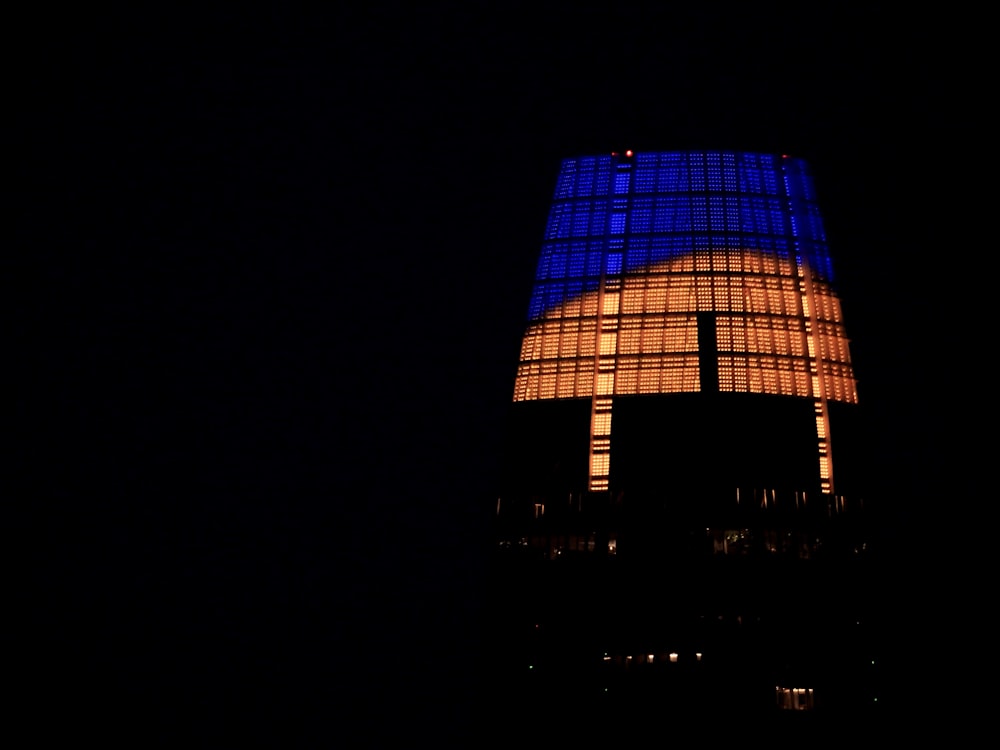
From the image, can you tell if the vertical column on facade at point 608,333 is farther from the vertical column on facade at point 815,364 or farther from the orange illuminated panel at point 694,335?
the vertical column on facade at point 815,364

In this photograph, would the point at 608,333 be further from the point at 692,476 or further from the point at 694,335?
the point at 692,476

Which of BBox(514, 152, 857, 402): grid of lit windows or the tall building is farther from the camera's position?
BBox(514, 152, 857, 402): grid of lit windows

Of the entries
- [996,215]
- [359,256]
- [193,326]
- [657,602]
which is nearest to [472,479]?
[657,602]

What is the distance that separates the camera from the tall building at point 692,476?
5.23 ft

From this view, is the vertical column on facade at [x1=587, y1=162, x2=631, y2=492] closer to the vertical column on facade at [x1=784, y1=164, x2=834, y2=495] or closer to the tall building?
the tall building

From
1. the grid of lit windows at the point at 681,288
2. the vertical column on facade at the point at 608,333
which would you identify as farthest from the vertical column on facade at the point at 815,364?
the vertical column on facade at the point at 608,333

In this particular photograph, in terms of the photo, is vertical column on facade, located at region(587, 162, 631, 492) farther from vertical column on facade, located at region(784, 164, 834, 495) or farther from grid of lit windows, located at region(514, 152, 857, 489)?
vertical column on facade, located at region(784, 164, 834, 495)

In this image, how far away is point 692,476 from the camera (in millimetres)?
1684

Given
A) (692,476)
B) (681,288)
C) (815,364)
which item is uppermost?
(681,288)

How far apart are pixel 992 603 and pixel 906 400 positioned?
555mm

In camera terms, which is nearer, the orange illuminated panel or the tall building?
the tall building

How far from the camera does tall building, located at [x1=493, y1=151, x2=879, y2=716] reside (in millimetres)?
1595

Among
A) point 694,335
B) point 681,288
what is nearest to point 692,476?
point 694,335

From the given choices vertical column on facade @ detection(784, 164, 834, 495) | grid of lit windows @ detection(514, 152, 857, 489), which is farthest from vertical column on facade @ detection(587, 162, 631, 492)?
vertical column on facade @ detection(784, 164, 834, 495)
